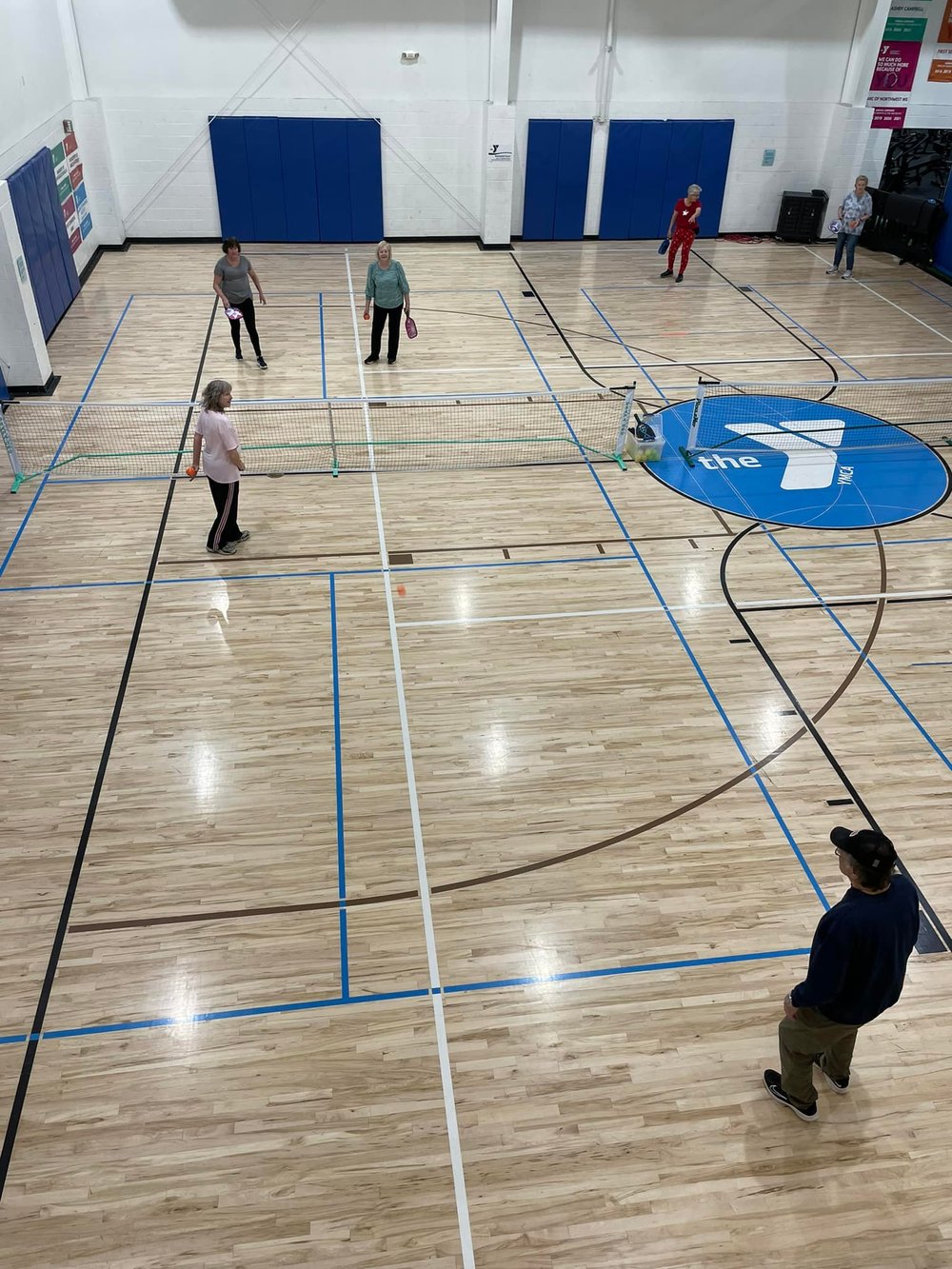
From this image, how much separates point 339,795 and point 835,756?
12.0 feet

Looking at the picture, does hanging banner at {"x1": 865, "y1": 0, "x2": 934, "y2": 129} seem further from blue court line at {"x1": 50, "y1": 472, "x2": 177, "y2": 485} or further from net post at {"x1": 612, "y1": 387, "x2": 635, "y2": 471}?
blue court line at {"x1": 50, "y1": 472, "x2": 177, "y2": 485}

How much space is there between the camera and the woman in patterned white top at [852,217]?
1630 cm

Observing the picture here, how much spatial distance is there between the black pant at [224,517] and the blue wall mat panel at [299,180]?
11.4 meters

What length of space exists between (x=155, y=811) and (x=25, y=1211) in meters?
2.53

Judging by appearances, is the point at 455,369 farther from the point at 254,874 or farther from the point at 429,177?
the point at 254,874

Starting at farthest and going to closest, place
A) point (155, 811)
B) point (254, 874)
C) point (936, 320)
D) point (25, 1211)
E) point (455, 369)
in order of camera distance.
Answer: point (936, 320)
point (455, 369)
point (155, 811)
point (254, 874)
point (25, 1211)

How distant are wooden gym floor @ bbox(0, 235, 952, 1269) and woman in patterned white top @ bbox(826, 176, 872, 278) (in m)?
9.18

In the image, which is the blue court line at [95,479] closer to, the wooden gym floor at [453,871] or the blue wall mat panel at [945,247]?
the wooden gym floor at [453,871]

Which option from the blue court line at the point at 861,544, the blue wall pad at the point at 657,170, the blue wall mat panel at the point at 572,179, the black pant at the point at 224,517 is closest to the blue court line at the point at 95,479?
the black pant at the point at 224,517

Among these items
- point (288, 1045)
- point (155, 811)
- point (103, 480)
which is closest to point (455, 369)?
point (103, 480)

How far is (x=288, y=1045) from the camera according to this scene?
4.96m

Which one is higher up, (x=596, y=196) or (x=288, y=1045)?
(x=596, y=196)

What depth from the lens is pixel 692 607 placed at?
8.47 m

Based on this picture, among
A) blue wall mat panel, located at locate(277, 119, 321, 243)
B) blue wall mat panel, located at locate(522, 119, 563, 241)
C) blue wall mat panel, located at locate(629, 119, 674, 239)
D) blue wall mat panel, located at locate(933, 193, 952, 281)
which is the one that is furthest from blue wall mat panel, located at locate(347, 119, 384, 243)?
blue wall mat panel, located at locate(933, 193, 952, 281)
